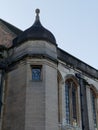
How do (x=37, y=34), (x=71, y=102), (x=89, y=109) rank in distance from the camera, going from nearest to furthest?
1. (x=37, y=34)
2. (x=71, y=102)
3. (x=89, y=109)

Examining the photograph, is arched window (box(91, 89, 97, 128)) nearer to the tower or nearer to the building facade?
the building facade

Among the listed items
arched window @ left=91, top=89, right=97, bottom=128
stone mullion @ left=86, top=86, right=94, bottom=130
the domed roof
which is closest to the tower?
the domed roof

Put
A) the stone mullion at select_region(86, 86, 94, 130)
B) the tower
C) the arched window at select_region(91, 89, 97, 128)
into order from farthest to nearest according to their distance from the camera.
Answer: the arched window at select_region(91, 89, 97, 128) < the stone mullion at select_region(86, 86, 94, 130) < the tower

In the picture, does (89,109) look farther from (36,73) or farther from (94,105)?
(36,73)

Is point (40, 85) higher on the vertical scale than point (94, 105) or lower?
higher

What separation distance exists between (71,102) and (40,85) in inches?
151

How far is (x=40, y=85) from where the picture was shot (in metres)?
14.5

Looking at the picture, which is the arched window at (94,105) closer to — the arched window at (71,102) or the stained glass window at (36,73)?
the arched window at (71,102)

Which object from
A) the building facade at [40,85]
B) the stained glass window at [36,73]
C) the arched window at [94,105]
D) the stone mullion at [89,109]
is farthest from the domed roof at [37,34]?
the arched window at [94,105]

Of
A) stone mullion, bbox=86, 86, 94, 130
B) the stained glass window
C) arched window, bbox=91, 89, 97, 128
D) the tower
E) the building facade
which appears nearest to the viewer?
the tower

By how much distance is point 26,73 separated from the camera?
48.8 feet

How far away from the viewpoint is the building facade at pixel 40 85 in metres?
13.9

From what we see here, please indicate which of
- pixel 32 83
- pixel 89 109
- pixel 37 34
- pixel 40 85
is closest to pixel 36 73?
pixel 32 83

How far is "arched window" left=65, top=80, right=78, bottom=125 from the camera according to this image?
1706 cm
